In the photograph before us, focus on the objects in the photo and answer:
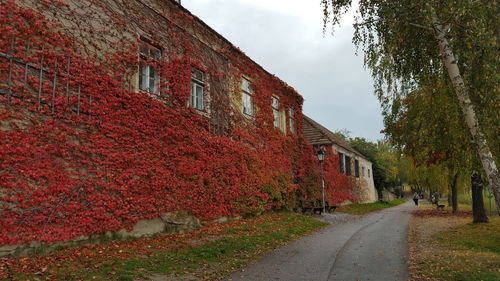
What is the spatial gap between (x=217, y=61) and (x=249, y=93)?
8.48 ft

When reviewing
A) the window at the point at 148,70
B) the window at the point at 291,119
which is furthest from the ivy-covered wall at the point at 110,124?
the window at the point at 291,119

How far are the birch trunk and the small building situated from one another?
18.0m

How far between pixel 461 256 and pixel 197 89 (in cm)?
905

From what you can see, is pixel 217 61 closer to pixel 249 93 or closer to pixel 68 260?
pixel 249 93

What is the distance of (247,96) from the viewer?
15398mm

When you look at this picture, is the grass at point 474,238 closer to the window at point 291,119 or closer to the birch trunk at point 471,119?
the birch trunk at point 471,119

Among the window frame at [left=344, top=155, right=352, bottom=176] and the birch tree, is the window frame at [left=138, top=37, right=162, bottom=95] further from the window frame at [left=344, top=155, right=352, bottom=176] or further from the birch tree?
the window frame at [left=344, top=155, right=352, bottom=176]

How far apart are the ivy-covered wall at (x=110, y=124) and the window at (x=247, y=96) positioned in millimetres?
805

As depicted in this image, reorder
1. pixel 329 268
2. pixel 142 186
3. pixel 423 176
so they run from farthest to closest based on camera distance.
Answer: pixel 423 176
pixel 142 186
pixel 329 268

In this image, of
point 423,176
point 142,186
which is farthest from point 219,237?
point 423,176

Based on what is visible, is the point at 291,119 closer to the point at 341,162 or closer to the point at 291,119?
the point at 291,119

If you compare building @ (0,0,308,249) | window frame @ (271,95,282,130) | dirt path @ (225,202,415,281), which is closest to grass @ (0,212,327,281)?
dirt path @ (225,202,415,281)

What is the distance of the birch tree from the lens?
260 inches

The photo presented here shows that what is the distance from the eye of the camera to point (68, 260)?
21.1 feet
